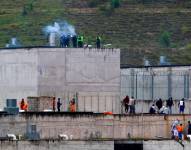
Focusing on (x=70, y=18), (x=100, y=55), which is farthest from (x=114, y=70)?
(x=70, y=18)

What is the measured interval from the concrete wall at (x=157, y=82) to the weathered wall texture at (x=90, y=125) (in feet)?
65.4

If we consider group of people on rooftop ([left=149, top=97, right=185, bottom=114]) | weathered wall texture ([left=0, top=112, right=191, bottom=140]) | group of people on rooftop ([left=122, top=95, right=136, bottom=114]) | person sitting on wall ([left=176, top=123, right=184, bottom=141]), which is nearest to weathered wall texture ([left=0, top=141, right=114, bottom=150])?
weathered wall texture ([left=0, top=112, right=191, bottom=140])

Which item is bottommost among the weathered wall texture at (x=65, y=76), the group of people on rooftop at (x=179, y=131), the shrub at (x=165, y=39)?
the group of people on rooftop at (x=179, y=131)

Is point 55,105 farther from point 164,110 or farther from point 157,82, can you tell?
point 157,82

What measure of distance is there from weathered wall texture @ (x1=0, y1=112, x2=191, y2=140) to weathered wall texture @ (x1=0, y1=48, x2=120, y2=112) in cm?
894

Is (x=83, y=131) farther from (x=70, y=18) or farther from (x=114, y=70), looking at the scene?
(x=70, y=18)

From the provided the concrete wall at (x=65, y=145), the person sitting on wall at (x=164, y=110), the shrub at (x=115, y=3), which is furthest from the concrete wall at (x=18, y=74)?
the shrub at (x=115, y=3)

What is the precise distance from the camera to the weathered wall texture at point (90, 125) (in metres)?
54.9

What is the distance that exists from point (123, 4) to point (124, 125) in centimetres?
8275

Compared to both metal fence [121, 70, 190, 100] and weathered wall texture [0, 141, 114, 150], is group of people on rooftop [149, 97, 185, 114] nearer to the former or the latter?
weathered wall texture [0, 141, 114, 150]

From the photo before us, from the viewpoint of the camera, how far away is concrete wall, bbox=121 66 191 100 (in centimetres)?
7888

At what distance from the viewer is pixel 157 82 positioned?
79688mm

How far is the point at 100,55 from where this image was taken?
69.1m

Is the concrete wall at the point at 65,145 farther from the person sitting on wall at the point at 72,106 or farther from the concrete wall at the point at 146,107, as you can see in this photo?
the concrete wall at the point at 146,107
